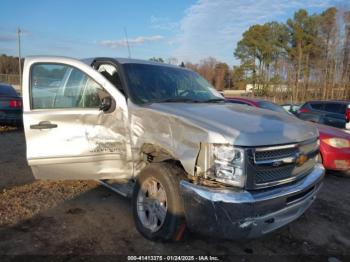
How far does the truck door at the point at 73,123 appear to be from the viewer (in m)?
3.82

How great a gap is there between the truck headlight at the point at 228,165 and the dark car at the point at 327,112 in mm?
10627

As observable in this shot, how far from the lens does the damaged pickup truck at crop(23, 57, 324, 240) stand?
9.43 feet

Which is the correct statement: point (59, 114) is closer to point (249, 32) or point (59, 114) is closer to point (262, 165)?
point (262, 165)

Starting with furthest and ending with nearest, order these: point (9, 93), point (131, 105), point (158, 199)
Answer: point (9, 93) < point (131, 105) < point (158, 199)

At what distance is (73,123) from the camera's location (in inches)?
153

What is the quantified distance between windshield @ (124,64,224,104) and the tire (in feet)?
3.11

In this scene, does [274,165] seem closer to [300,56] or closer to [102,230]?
[102,230]

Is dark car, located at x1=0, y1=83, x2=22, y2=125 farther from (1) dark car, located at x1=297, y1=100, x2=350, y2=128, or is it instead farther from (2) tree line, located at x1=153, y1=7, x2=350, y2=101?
(2) tree line, located at x1=153, y1=7, x2=350, y2=101

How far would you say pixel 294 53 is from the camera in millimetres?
47312

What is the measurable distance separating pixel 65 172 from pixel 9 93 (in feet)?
26.2

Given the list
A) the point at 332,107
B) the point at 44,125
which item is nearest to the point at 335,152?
the point at 44,125

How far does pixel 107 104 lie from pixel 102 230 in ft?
4.87

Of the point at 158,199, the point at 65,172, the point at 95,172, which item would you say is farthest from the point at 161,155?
the point at 65,172

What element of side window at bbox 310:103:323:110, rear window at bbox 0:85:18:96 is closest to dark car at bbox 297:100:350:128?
side window at bbox 310:103:323:110
